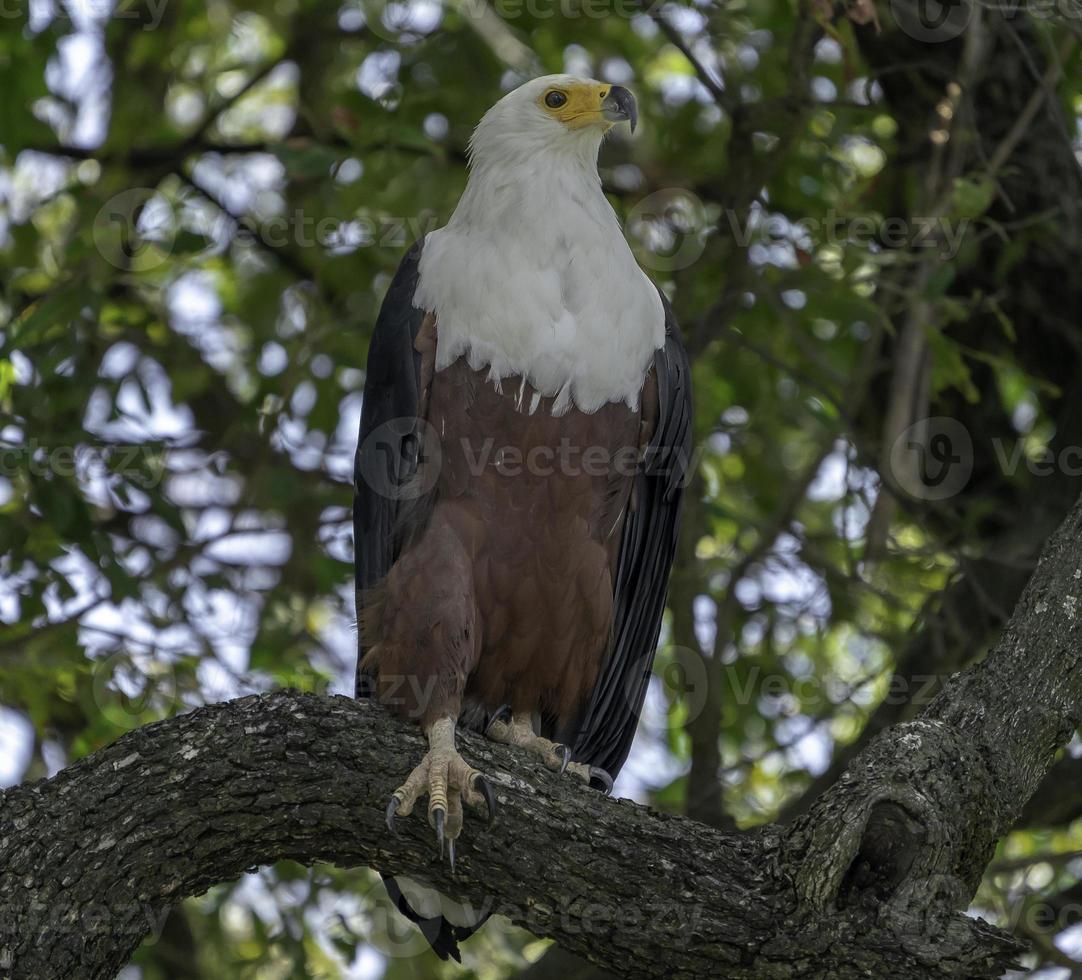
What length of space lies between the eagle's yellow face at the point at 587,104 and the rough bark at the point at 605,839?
2.05 m

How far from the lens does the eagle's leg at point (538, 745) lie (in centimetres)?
436

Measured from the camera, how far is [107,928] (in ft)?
10.6

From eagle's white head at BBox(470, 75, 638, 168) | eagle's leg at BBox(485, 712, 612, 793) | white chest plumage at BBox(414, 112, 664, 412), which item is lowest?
eagle's leg at BBox(485, 712, 612, 793)

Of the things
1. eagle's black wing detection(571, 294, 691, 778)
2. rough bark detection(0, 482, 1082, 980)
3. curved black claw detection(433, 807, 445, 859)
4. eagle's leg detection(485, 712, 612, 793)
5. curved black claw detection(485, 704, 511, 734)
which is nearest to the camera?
rough bark detection(0, 482, 1082, 980)

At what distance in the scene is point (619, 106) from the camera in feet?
15.4

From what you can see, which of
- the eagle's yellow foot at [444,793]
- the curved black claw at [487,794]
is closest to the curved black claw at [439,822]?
the eagle's yellow foot at [444,793]

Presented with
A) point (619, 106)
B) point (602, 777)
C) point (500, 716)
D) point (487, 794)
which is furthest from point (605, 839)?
point (619, 106)

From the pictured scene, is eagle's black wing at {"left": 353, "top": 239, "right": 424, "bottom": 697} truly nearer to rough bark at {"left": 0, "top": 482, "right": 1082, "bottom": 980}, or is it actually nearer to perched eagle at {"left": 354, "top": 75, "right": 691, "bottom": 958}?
perched eagle at {"left": 354, "top": 75, "right": 691, "bottom": 958}

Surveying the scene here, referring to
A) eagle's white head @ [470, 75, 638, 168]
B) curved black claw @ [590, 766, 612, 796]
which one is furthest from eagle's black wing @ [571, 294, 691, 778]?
eagle's white head @ [470, 75, 638, 168]

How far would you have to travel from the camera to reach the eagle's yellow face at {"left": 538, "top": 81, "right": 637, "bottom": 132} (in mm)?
4711

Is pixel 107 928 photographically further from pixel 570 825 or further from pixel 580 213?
pixel 580 213

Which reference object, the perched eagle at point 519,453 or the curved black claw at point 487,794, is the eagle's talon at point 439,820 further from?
the perched eagle at point 519,453

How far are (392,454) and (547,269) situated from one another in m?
0.73

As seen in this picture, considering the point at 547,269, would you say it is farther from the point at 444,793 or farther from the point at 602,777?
the point at 444,793
